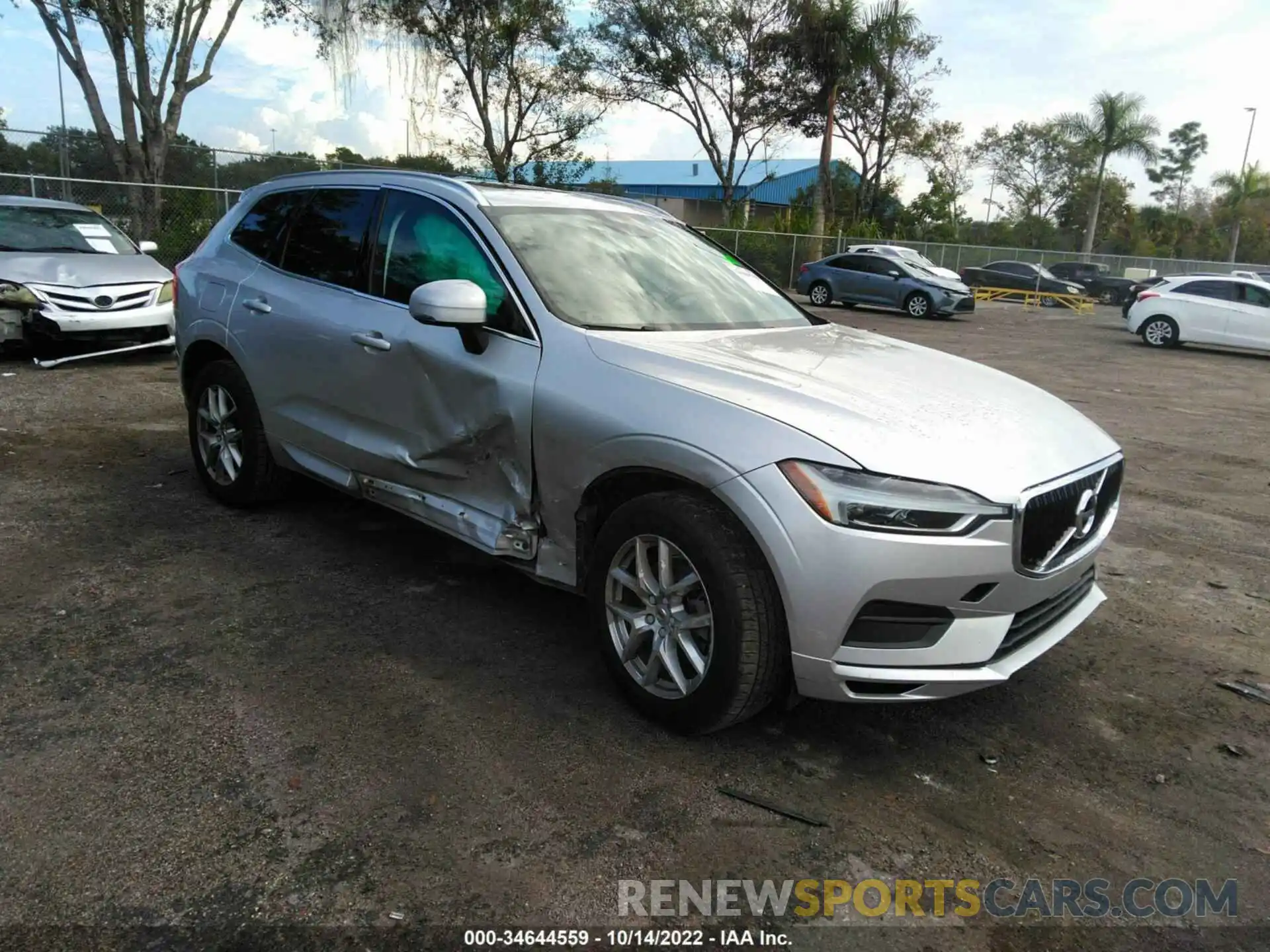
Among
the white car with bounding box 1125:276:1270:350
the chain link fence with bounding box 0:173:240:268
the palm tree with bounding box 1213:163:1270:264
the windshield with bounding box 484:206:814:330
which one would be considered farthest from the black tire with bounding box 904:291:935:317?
the palm tree with bounding box 1213:163:1270:264

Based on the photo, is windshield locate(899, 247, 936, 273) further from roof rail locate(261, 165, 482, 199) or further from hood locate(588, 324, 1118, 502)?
hood locate(588, 324, 1118, 502)

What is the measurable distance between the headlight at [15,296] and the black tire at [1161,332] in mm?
19001

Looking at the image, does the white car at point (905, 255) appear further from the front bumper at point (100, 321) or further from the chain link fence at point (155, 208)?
the front bumper at point (100, 321)

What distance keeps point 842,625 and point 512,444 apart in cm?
141

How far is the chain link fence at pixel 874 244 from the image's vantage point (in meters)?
27.6

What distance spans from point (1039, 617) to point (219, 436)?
421 cm

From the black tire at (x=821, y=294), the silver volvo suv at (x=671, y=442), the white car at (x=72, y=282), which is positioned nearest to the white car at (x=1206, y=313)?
the black tire at (x=821, y=294)

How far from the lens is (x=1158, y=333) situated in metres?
18.8

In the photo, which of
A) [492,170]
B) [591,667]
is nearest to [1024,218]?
[492,170]

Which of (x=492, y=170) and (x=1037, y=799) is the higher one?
(x=492, y=170)

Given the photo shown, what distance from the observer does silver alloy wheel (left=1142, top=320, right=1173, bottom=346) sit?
61.0 feet

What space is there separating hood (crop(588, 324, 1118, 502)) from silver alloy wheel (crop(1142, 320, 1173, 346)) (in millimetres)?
17536

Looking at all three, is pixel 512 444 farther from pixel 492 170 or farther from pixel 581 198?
pixel 492 170

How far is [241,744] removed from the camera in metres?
2.93
